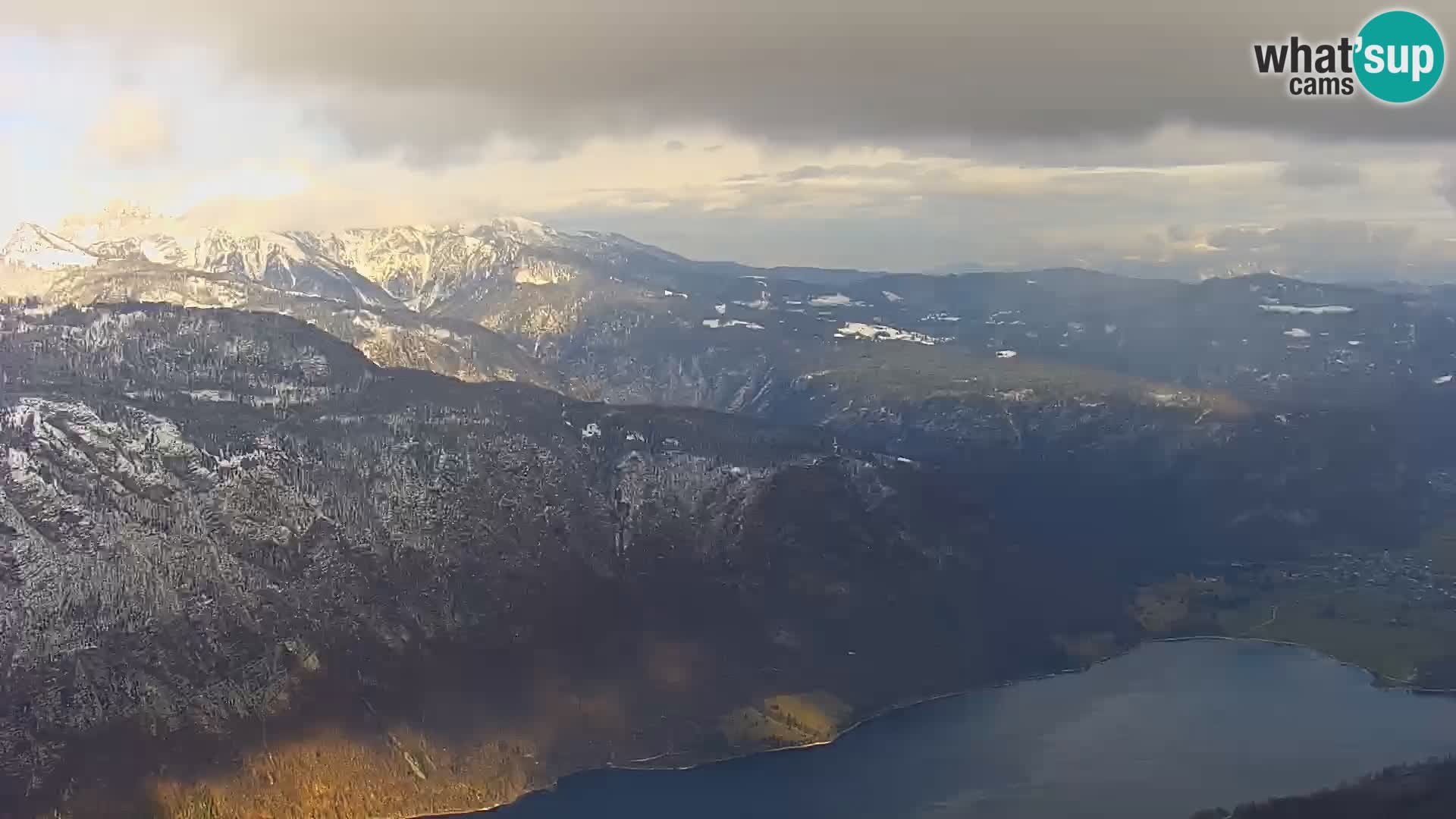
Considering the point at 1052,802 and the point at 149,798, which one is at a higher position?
the point at 149,798

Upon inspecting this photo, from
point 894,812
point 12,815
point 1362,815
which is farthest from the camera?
point 894,812

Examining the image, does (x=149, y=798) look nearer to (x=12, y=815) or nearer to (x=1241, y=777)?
(x=12, y=815)

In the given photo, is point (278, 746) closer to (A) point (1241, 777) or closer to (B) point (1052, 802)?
(B) point (1052, 802)

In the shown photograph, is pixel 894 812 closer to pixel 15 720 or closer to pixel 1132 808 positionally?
pixel 1132 808

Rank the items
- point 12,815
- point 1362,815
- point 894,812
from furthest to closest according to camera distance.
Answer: point 894,812
point 12,815
point 1362,815

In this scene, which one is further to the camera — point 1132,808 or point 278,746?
point 278,746

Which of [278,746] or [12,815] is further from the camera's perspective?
[278,746]

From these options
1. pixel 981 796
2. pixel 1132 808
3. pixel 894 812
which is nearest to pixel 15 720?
pixel 894 812

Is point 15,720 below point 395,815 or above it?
above

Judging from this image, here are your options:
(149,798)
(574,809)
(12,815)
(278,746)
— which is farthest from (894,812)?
(12,815)
